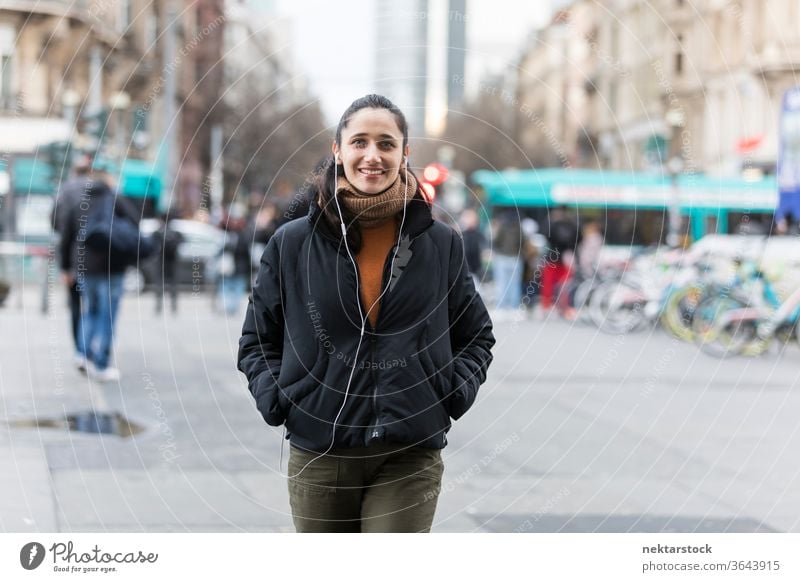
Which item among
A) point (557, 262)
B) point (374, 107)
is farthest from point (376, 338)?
point (557, 262)

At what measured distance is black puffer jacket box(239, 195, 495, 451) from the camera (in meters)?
3.45

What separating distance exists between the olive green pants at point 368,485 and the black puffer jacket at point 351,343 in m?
0.05

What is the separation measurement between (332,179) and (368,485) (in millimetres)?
838

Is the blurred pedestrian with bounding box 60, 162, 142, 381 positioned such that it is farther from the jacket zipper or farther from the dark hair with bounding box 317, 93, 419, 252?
the jacket zipper

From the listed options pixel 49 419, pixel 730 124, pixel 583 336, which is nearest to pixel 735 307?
pixel 583 336

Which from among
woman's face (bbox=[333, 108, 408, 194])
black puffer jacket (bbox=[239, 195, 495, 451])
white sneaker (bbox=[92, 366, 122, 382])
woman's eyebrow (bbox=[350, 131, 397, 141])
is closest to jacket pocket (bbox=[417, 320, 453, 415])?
black puffer jacket (bbox=[239, 195, 495, 451])

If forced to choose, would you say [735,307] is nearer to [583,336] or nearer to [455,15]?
[583,336]

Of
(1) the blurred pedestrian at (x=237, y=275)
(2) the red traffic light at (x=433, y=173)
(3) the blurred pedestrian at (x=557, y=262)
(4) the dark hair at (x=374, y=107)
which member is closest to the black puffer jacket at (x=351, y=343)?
(4) the dark hair at (x=374, y=107)

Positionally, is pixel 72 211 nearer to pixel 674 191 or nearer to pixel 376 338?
pixel 376 338

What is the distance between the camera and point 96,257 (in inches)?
413

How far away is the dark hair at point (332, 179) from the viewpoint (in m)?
3.47

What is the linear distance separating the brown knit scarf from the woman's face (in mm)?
23

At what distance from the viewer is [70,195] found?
1056cm

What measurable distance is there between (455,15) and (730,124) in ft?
121
